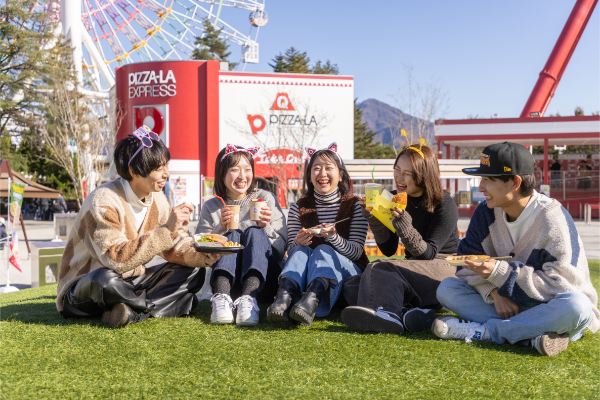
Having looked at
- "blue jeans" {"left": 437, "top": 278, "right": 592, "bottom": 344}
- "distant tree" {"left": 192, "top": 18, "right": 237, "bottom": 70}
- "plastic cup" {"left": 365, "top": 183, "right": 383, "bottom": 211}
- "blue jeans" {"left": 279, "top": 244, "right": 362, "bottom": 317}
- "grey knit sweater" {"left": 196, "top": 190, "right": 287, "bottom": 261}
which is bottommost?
"blue jeans" {"left": 437, "top": 278, "right": 592, "bottom": 344}

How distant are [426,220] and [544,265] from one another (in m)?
0.91

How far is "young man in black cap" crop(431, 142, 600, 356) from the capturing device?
8.34 ft

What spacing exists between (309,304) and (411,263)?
700mm

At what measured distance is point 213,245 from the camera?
3004 millimetres

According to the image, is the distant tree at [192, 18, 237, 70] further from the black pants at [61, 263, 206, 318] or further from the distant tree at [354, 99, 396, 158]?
the black pants at [61, 263, 206, 318]

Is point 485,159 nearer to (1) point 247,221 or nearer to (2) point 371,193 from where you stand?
(2) point 371,193

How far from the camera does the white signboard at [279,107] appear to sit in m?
23.8

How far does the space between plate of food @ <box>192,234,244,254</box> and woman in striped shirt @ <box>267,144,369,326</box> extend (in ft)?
1.19

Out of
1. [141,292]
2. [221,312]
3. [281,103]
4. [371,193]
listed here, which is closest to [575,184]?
[281,103]

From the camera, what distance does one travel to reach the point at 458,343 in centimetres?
274

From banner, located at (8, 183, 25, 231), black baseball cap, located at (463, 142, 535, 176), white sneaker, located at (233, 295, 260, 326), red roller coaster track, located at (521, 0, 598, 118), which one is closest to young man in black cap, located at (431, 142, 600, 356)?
black baseball cap, located at (463, 142, 535, 176)

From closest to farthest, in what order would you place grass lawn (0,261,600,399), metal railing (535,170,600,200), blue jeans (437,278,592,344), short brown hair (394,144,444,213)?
1. grass lawn (0,261,600,399)
2. blue jeans (437,278,592,344)
3. short brown hair (394,144,444,213)
4. metal railing (535,170,600,200)

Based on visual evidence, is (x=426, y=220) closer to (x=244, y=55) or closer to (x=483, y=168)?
(x=483, y=168)

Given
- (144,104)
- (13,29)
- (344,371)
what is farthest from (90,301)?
(13,29)
